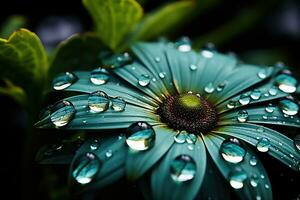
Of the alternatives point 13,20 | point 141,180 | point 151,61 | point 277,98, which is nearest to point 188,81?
point 151,61

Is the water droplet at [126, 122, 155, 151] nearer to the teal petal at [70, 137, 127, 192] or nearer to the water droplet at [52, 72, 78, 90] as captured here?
the teal petal at [70, 137, 127, 192]

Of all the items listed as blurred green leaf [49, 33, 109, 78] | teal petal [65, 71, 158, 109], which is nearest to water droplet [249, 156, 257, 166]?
teal petal [65, 71, 158, 109]

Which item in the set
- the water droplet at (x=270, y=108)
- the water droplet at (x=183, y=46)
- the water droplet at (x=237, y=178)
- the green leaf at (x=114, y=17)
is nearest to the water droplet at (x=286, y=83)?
the water droplet at (x=270, y=108)

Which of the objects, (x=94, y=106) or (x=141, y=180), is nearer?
(x=141, y=180)

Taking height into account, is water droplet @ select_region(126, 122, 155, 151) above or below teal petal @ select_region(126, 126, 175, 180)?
above

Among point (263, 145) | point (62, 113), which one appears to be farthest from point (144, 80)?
point (263, 145)

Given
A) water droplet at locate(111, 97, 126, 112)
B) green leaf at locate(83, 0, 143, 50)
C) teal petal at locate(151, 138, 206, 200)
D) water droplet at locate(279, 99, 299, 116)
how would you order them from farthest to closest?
green leaf at locate(83, 0, 143, 50) → water droplet at locate(279, 99, 299, 116) → water droplet at locate(111, 97, 126, 112) → teal petal at locate(151, 138, 206, 200)

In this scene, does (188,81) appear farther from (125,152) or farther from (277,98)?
(125,152)
